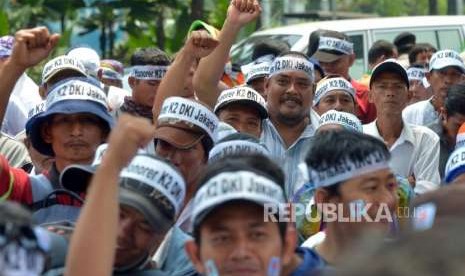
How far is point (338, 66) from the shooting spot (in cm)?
1136

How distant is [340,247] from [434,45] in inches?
395

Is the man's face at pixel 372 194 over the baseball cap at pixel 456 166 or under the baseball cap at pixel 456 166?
under

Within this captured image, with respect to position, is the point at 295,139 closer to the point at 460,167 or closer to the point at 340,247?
the point at 460,167

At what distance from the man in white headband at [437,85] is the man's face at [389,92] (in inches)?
34.6

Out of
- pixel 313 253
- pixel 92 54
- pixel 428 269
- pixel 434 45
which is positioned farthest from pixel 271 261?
pixel 434 45

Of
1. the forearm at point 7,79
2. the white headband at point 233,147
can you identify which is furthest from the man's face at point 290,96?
the forearm at point 7,79

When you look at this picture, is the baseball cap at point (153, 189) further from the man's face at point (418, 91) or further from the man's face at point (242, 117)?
the man's face at point (418, 91)

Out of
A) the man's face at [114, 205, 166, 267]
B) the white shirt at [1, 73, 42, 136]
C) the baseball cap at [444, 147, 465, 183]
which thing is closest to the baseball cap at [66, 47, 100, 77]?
the white shirt at [1, 73, 42, 136]

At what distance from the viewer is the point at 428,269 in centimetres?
236

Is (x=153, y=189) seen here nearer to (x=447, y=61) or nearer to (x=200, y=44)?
(x=200, y=44)

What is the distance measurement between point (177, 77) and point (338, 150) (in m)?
2.23

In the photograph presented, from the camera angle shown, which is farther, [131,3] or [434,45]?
[131,3]

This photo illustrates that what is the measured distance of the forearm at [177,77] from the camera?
693 cm

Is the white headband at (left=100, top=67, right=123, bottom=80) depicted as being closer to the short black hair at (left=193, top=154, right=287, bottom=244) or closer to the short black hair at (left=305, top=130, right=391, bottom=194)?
the short black hair at (left=305, top=130, right=391, bottom=194)
